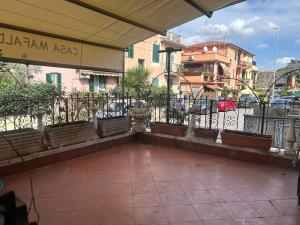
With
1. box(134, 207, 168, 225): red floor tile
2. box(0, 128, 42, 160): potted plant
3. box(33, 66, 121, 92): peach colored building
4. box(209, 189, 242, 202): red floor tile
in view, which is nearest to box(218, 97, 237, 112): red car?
box(209, 189, 242, 202): red floor tile

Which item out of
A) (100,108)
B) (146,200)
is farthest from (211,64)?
(146,200)

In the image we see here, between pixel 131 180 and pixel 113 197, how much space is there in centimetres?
57

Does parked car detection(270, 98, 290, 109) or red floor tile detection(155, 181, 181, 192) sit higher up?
parked car detection(270, 98, 290, 109)

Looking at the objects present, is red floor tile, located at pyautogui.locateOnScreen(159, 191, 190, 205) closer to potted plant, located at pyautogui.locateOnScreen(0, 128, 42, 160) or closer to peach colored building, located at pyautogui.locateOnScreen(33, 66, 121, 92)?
potted plant, located at pyautogui.locateOnScreen(0, 128, 42, 160)

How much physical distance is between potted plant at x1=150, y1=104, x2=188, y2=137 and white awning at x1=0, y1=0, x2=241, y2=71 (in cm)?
183

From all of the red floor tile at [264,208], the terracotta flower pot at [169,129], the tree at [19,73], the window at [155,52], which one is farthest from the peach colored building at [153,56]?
the red floor tile at [264,208]

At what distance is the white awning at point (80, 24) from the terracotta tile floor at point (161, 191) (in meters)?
1.80

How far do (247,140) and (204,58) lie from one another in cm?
2534

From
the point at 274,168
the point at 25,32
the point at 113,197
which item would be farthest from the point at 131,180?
the point at 25,32

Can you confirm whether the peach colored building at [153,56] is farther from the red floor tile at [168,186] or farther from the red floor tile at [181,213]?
the red floor tile at [181,213]

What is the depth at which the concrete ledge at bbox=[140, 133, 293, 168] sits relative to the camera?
13.2 ft

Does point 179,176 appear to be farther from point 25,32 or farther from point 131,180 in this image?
point 25,32

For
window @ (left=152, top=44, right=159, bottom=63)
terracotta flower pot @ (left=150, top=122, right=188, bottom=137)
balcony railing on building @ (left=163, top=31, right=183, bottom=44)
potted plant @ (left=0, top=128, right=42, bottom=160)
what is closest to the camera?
potted plant @ (left=0, top=128, right=42, bottom=160)

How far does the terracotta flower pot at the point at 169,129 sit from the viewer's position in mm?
5215
